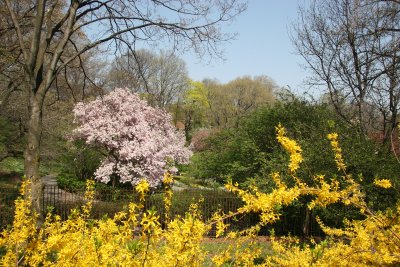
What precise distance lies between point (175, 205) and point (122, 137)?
20.0ft

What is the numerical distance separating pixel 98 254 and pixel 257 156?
464 inches

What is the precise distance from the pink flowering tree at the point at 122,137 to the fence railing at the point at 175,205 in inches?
156

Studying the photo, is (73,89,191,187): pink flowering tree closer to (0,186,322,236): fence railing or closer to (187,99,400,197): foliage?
(187,99,400,197): foliage

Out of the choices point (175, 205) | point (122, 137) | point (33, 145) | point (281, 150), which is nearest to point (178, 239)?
point (33, 145)

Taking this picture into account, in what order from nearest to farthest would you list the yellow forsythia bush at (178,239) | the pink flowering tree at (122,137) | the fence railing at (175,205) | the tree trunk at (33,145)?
the yellow forsythia bush at (178,239) < the tree trunk at (33,145) < the fence railing at (175,205) < the pink flowering tree at (122,137)

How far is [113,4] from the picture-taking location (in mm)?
9867

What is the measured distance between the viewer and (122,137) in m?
17.9

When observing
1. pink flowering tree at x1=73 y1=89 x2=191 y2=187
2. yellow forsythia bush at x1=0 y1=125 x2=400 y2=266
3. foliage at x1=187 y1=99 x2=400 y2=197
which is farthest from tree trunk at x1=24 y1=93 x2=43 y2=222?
pink flowering tree at x1=73 y1=89 x2=191 y2=187

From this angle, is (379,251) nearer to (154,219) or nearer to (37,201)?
(154,219)

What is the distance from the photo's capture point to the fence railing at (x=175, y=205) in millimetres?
11625

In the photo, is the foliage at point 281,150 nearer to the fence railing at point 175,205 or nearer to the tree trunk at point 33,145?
the fence railing at point 175,205

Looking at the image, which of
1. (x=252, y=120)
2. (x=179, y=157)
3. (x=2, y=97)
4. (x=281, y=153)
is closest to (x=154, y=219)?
(x=281, y=153)

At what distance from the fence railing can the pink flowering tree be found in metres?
3.95

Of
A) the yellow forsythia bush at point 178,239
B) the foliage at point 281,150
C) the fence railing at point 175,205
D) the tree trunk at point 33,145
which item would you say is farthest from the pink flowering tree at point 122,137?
the yellow forsythia bush at point 178,239
